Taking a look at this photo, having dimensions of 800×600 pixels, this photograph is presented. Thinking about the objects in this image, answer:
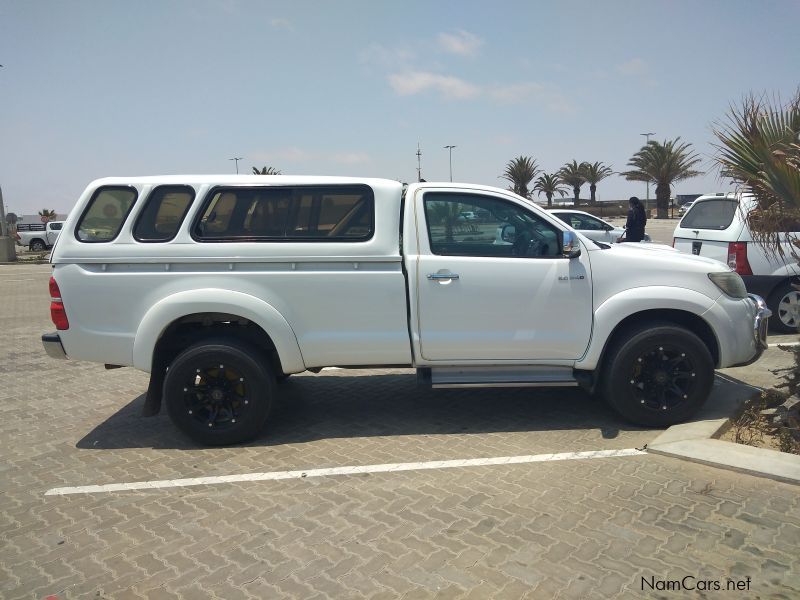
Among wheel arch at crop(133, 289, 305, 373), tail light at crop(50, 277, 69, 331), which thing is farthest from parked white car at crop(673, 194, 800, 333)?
tail light at crop(50, 277, 69, 331)

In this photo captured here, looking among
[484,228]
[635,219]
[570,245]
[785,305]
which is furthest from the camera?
[635,219]

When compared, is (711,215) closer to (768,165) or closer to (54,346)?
(768,165)

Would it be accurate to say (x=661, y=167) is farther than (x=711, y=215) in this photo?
Yes

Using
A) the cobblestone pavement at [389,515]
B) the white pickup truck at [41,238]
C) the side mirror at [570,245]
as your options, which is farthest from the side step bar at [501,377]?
the white pickup truck at [41,238]

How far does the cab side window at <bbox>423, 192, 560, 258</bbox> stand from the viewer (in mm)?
4953

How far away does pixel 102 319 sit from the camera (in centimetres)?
484

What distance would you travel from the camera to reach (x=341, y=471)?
4426mm

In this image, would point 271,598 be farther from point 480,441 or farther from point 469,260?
point 469,260

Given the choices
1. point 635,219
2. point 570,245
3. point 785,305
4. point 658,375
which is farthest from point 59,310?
point 635,219

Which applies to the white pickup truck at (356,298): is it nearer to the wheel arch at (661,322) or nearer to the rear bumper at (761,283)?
the wheel arch at (661,322)

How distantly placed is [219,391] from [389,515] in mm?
1839

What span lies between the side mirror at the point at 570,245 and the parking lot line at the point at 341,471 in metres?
1.51

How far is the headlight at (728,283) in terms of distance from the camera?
4922 mm

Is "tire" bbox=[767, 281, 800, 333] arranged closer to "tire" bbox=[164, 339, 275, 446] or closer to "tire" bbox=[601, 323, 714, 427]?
"tire" bbox=[601, 323, 714, 427]
